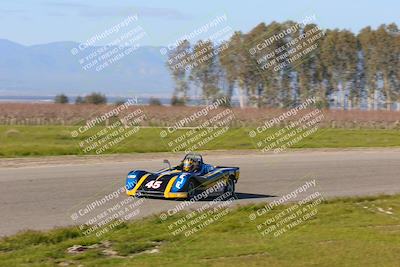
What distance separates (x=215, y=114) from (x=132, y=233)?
30.7 m

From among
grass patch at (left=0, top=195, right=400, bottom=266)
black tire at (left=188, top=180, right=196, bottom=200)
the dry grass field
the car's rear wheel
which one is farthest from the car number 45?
the dry grass field

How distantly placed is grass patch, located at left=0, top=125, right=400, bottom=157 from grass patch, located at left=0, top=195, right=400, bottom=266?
43.9 ft

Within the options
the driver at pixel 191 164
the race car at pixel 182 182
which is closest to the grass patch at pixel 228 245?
the race car at pixel 182 182

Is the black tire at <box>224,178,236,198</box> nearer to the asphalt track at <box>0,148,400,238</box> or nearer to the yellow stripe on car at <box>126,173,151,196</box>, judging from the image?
the asphalt track at <box>0,148,400,238</box>

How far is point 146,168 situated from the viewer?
21828 mm

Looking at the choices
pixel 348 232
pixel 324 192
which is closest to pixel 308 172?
pixel 324 192

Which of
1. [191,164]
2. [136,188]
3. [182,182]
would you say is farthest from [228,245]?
[191,164]

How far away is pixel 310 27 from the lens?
66500 millimetres

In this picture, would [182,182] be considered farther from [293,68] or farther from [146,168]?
[293,68]

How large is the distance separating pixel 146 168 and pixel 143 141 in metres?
9.52

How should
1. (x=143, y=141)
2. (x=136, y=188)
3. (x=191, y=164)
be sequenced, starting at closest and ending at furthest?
(x=136, y=188) < (x=191, y=164) < (x=143, y=141)

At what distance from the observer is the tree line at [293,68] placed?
64.8 metres

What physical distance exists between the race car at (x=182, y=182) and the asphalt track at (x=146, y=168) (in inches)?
10.4

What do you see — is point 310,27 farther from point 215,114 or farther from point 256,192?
point 256,192
